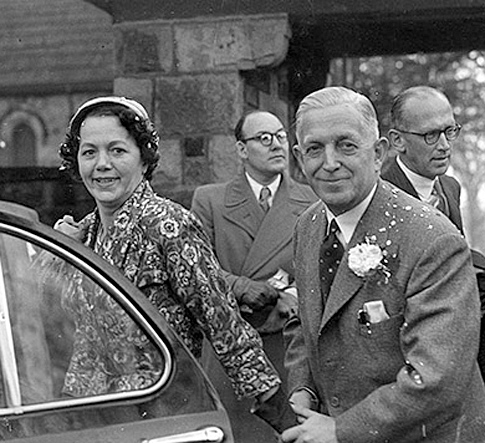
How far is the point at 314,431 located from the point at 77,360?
71cm

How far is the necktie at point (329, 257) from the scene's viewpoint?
152 inches

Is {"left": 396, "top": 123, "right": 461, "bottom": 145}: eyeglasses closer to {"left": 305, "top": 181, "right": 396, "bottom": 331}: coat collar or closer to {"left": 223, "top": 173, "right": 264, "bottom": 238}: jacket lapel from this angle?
{"left": 223, "top": 173, "right": 264, "bottom": 238}: jacket lapel

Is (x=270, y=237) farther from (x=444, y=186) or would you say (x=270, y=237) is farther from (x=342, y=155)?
(x=342, y=155)

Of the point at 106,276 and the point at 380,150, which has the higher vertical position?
the point at 380,150

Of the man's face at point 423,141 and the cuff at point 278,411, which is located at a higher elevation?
the man's face at point 423,141

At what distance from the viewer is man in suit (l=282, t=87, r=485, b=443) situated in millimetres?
3514

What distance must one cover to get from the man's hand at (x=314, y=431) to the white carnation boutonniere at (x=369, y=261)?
405 millimetres

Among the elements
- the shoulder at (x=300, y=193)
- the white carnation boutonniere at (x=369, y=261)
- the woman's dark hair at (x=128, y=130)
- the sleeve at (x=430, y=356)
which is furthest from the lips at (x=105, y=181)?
the shoulder at (x=300, y=193)

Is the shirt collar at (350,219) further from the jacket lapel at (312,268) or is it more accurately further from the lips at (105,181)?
the lips at (105,181)

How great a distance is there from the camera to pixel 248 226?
6895mm

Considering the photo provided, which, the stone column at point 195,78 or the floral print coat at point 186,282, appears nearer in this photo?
the floral print coat at point 186,282

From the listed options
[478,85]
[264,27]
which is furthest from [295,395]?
[478,85]

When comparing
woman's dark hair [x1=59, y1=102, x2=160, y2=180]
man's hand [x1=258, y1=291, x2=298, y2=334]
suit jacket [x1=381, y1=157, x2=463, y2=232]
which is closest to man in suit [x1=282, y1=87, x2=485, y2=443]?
woman's dark hair [x1=59, y1=102, x2=160, y2=180]

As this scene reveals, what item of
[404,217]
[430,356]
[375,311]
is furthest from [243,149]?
[430,356]
